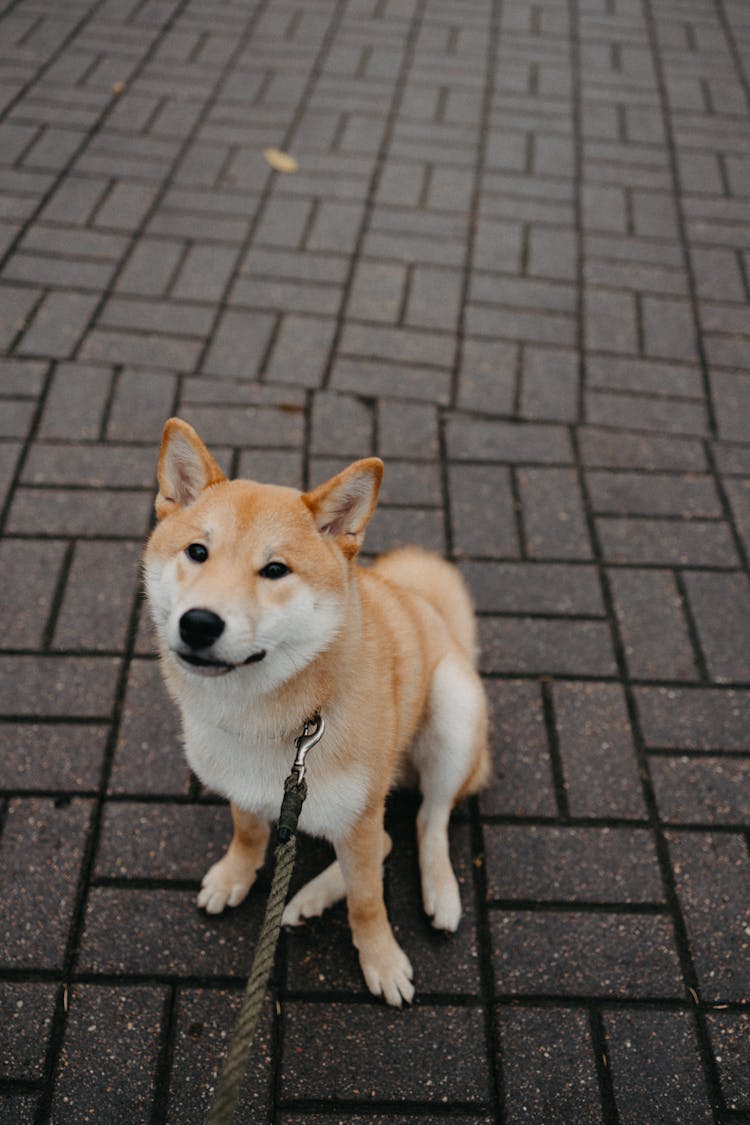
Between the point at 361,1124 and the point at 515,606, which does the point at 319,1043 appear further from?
the point at 515,606

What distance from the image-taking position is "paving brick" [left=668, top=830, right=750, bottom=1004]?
2102 mm

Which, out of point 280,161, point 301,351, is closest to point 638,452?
point 301,351

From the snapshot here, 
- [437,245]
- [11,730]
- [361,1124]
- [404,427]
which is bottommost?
[361,1124]

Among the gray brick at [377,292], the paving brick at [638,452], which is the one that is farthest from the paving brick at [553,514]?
the gray brick at [377,292]

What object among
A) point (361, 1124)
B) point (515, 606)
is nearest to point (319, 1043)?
point (361, 1124)

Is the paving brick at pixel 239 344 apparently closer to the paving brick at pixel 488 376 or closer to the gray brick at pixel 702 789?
the paving brick at pixel 488 376

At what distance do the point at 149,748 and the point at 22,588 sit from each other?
75 cm

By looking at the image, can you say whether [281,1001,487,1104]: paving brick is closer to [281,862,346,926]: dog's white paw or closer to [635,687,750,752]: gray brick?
[281,862,346,926]: dog's white paw

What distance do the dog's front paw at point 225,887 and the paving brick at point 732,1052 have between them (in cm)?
116

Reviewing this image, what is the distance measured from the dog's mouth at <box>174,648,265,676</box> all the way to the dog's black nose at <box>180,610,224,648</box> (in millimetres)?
34

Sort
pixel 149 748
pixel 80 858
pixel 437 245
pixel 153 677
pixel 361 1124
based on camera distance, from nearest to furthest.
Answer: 1. pixel 361 1124
2. pixel 80 858
3. pixel 149 748
4. pixel 153 677
5. pixel 437 245

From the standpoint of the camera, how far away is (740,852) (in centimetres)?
232

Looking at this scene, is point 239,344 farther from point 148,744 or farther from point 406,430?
point 148,744

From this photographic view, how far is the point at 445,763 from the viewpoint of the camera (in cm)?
215
